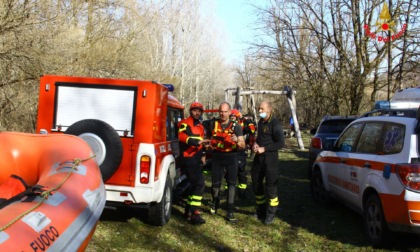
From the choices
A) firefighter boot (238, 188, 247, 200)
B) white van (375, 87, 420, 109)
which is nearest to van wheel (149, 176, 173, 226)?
firefighter boot (238, 188, 247, 200)

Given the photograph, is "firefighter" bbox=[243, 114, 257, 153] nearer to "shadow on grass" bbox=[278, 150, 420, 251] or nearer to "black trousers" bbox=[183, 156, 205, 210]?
"shadow on grass" bbox=[278, 150, 420, 251]

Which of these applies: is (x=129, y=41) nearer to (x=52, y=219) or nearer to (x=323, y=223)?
(x=323, y=223)

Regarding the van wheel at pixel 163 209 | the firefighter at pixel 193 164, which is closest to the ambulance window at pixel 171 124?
the firefighter at pixel 193 164

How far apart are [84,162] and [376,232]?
3.78m

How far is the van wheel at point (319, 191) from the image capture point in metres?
7.59

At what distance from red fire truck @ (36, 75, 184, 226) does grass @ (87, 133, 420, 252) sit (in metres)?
0.43

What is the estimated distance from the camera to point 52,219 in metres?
2.62

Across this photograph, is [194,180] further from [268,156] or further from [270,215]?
[270,215]

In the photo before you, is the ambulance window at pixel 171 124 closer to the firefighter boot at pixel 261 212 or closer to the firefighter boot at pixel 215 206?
the firefighter boot at pixel 215 206

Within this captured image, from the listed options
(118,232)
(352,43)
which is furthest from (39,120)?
(352,43)

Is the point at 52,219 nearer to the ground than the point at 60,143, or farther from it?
nearer to the ground

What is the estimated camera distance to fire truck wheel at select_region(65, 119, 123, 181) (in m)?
5.35

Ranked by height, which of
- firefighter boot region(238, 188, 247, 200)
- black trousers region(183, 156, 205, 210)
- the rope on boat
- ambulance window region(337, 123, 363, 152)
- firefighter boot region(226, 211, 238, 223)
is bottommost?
firefighter boot region(226, 211, 238, 223)

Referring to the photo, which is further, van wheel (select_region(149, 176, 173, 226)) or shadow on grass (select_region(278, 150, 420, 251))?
van wheel (select_region(149, 176, 173, 226))
